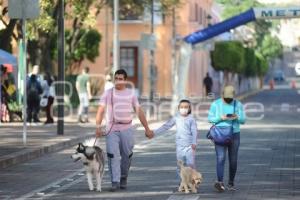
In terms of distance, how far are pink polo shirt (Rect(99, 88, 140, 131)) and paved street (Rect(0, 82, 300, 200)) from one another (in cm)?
102

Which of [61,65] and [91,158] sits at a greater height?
[61,65]

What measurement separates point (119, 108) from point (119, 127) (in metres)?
0.31

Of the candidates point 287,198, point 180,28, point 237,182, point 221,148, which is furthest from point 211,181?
point 180,28

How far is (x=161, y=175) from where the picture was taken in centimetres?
1677

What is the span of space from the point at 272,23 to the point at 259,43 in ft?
17.3

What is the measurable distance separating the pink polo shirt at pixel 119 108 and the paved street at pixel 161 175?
40.2 inches

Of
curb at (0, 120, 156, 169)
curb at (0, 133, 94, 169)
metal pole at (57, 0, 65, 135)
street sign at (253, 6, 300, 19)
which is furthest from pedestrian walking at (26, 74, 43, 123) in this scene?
street sign at (253, 6, 300, 19)

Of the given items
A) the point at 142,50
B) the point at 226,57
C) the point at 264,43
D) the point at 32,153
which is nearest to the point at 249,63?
the point at 226,57

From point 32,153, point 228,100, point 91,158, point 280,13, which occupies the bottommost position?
point 32,153

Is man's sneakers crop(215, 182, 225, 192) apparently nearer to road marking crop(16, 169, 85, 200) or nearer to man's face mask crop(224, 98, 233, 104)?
man's face mask crop(224, 98, 233, 104)

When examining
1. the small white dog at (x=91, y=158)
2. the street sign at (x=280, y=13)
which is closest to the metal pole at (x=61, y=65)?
the small white dog at (x=91, y=158)

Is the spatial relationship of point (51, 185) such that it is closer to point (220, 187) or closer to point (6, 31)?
point (220, 187)

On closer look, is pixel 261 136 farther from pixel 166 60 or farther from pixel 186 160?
pixel 166 60

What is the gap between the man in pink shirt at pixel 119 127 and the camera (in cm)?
1426
